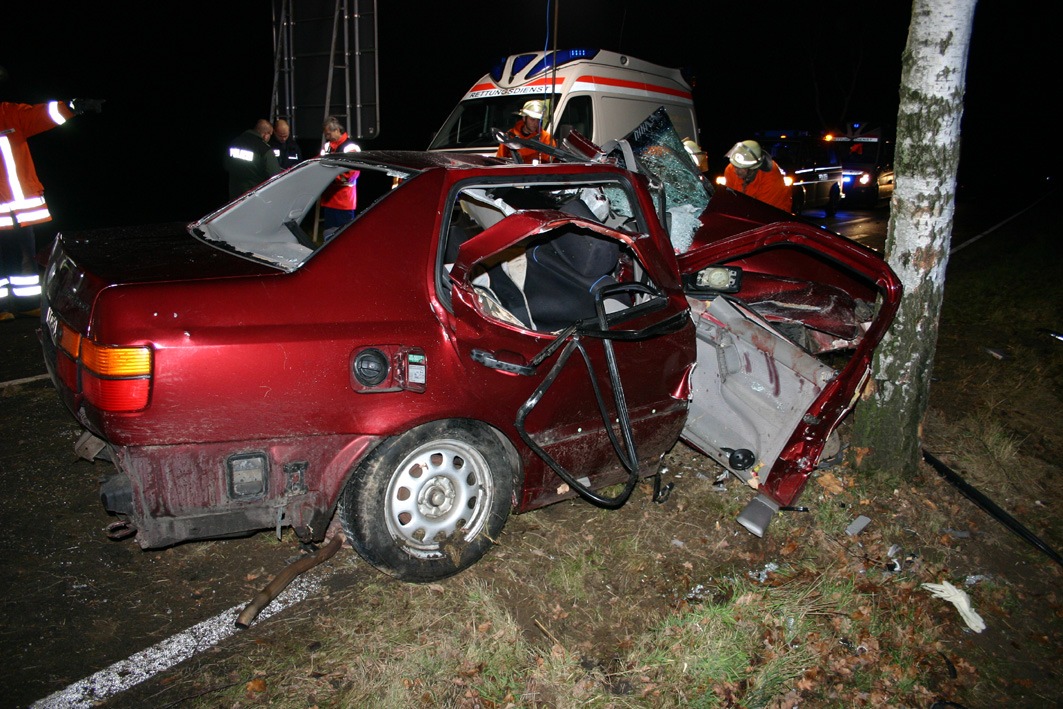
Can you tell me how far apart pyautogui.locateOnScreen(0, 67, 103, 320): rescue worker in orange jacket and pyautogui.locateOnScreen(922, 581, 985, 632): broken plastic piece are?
710 cm

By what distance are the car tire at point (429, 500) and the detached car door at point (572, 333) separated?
17 centimetres

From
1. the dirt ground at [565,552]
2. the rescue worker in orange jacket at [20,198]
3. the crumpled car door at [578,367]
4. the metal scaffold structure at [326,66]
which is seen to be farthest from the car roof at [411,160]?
the metal scaffold structure at [326,66]

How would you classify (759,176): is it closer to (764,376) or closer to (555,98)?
(555,98)

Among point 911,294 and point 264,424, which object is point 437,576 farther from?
point 911,294

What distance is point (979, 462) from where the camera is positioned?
16.3 feet

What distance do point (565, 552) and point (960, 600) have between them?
1.94 m

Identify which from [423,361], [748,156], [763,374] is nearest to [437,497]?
[423,361]

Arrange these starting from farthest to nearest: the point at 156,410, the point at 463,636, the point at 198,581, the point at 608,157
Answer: the point at 608,157 < the point at 198,581 < the point at 463,636 < the point at 156,410

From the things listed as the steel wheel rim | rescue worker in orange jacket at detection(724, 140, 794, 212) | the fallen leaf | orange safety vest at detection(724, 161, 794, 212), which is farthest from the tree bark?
orange safety vest at detection(724, 161, 794, 212)

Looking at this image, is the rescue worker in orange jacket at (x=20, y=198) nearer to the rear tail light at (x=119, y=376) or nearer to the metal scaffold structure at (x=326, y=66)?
the metal scaffold structure at (x=326, y=66)

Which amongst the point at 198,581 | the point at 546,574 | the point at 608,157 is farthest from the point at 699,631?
the point at 608,157

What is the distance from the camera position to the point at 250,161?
8430 millimetres

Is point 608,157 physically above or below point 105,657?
above

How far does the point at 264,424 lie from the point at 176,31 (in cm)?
1956
